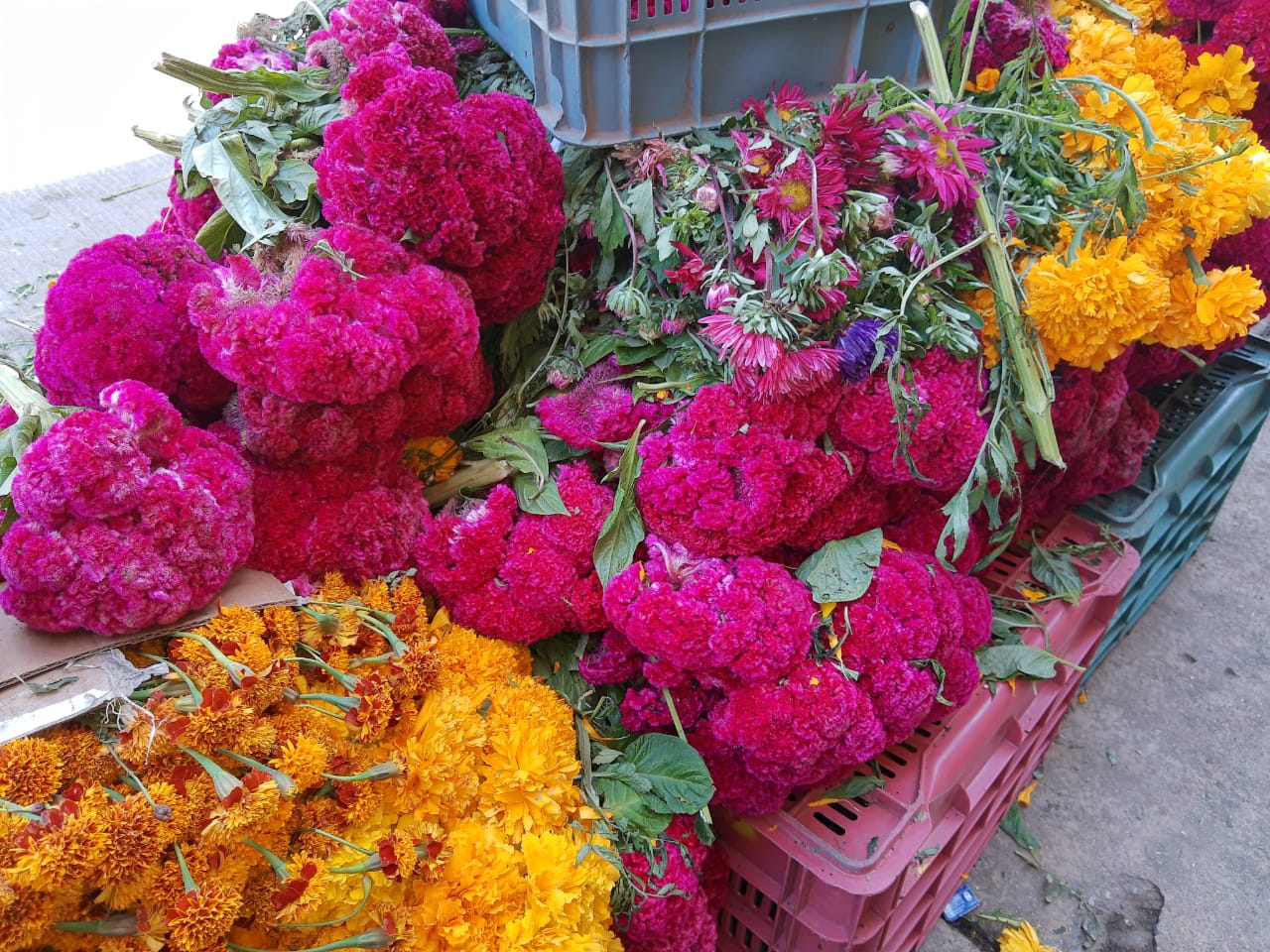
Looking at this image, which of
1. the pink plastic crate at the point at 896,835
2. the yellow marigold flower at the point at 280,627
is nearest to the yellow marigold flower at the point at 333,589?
the yellow marigold flower at the point at 280,627

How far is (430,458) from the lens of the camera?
1.46m

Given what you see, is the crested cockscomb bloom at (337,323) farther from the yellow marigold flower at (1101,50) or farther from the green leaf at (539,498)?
the yellow marigold flower at (1101,50)

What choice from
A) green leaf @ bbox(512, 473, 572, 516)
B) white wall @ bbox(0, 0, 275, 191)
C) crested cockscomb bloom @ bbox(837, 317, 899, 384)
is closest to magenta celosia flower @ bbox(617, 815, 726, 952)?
green leaf @ bbox(512, 473, 572, 516)

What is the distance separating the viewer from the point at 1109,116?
1.52 m

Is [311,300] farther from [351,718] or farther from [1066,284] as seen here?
[1066,284]

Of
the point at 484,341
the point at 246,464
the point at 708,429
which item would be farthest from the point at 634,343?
the point at 246,464

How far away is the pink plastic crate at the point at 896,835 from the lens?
4.18ft

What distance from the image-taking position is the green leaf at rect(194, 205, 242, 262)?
4.58 ft

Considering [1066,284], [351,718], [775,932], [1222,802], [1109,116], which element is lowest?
[1222,802]

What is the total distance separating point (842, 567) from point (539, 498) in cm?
47

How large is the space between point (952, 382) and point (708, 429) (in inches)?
14.3

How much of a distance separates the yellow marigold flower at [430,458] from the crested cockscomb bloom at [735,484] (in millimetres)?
351

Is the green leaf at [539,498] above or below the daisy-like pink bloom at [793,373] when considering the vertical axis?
below

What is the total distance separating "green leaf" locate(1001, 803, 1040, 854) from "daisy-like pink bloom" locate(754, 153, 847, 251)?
5.00 ft
